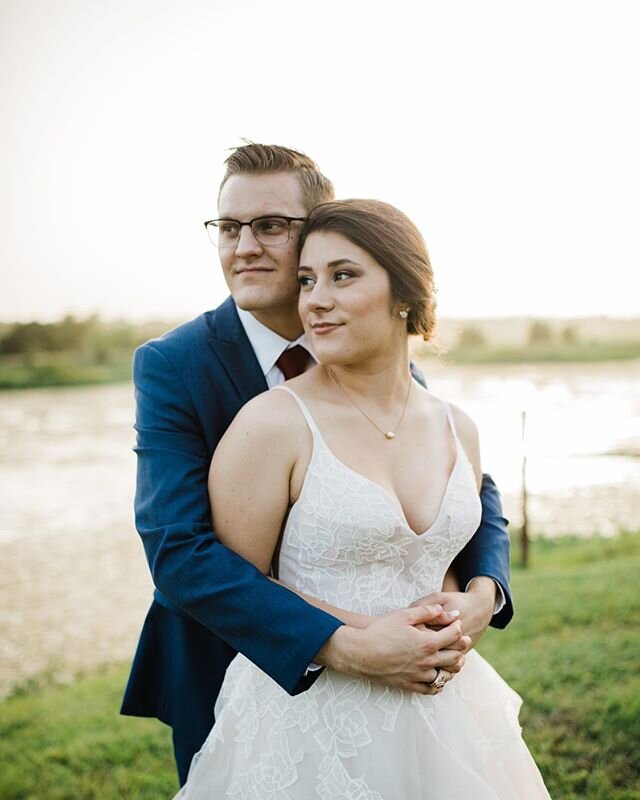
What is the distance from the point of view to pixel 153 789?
13.1 ft

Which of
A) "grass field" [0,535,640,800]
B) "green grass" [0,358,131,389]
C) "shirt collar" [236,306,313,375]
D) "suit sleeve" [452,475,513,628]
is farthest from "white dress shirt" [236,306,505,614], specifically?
"green grass" [0,358,131,389]

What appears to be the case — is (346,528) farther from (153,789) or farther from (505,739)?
(153,789)

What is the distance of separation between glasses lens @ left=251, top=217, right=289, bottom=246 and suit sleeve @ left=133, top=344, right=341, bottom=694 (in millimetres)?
778

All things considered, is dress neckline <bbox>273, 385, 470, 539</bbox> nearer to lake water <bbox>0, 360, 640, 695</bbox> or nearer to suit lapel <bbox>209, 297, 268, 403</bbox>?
suit lapel <bbox>209, 297, 268, 403</bbox>

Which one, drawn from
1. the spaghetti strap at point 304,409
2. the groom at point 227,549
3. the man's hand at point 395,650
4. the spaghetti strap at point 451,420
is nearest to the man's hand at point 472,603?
the groom at point 227,549

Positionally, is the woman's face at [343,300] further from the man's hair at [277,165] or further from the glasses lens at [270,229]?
the man's hair at [277,165]

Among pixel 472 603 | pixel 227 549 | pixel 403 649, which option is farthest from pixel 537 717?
pixel 227 549

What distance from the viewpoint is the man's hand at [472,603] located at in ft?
7.77

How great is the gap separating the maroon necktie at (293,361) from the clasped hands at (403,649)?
37.2 inches

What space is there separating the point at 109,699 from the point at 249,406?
409 cm

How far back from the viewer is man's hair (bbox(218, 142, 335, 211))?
274cm

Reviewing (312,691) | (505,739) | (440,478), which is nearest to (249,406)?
(440,478)

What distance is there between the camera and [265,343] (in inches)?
109

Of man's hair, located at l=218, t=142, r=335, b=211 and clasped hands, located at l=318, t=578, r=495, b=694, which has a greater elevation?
man's hair, located at l=218, t=142, r=335, b=211
